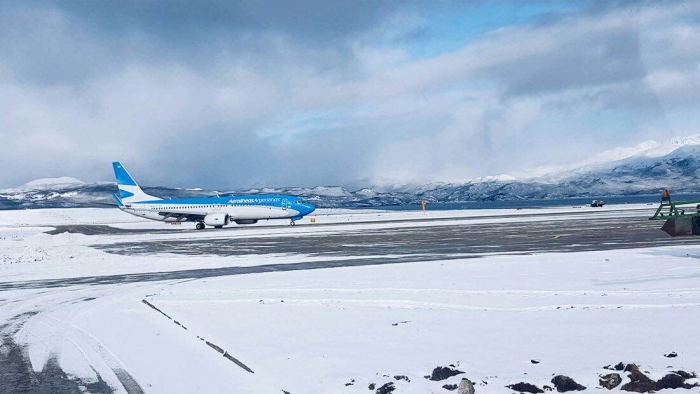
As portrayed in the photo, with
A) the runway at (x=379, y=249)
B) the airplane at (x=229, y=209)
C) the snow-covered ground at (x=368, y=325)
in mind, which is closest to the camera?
the snow-covered ground at (x=368, y=325)

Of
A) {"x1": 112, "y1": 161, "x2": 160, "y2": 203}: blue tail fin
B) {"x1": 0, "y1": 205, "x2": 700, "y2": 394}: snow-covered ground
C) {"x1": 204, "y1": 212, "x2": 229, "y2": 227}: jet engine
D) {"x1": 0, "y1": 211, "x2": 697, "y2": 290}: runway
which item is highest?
{"x1": 112, "y1": 161, "x2": 160, "y2": 203}: blue tail fin

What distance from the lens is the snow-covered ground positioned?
8750 mm

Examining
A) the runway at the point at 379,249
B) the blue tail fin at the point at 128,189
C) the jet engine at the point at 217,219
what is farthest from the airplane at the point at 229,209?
the runway at the point at 379,249

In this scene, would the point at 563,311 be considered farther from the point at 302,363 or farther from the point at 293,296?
the point at 293,296

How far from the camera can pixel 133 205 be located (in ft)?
251

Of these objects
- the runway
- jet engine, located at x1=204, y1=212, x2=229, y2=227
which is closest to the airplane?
jet engine, located at x1=204, y1=212, x2=229, y2=227

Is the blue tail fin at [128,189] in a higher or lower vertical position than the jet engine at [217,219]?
higher

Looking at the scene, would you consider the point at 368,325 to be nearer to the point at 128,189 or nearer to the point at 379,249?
the point at 379,249

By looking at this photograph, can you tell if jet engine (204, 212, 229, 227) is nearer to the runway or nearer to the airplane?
the airplane

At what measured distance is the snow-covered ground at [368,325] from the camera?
8.75 metres

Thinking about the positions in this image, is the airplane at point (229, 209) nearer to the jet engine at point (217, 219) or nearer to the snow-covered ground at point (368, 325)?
the jet engine at point (217, 219)

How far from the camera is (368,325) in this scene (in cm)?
1212

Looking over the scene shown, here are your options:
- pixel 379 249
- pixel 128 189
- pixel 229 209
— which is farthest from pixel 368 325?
pixel 128 189

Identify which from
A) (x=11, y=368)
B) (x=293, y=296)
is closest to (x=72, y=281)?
(x=293, y=296)
